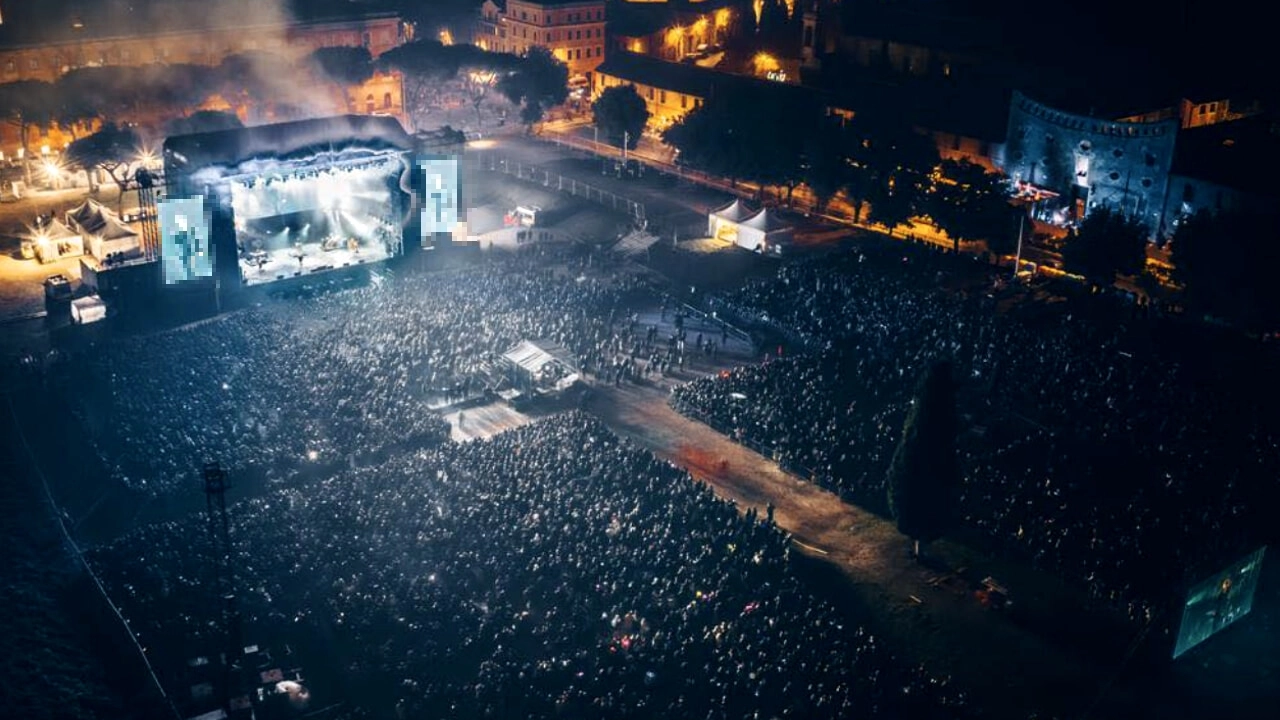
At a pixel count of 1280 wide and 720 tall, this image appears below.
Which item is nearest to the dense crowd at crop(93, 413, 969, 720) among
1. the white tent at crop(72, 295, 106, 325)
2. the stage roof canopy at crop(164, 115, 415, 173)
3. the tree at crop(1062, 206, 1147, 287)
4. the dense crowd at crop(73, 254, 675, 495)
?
the dense crowd at crop(73, 254, 675, 495)

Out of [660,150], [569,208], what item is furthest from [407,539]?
[660,150]

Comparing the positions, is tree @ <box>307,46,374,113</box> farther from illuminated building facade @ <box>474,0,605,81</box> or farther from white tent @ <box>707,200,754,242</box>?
white tent @ <box>707,200,754,242</box>

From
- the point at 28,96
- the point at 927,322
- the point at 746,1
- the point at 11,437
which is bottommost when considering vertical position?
the point at 11,437

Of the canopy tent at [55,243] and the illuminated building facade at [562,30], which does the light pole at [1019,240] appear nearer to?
the illuminated building facade at [562,30]

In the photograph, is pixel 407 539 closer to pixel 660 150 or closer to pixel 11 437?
pixel 11 437

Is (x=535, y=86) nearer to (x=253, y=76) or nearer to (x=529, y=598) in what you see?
(x=253, y=76)

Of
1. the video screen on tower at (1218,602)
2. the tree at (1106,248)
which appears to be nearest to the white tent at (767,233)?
the tree at (1106,248)

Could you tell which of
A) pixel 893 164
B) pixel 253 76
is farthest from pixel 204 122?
pixel 893 164
